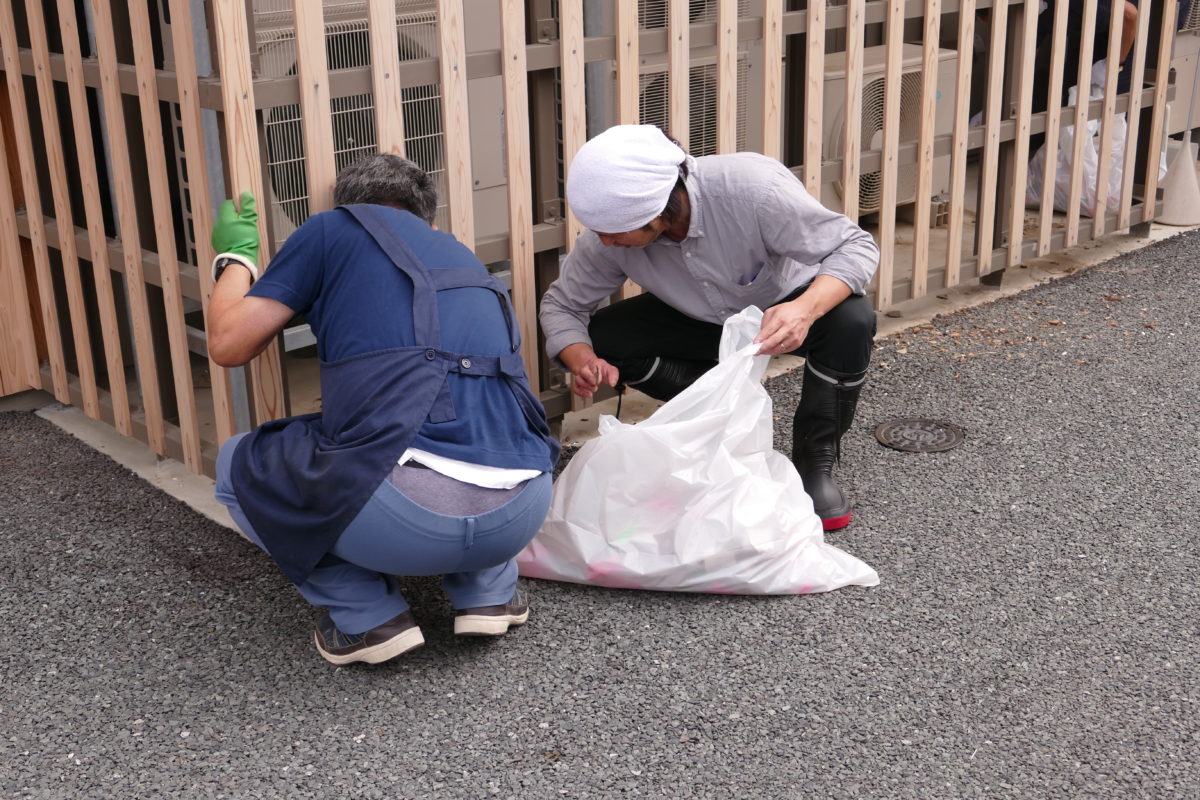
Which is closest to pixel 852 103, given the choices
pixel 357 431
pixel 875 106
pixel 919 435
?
pixel 875 106

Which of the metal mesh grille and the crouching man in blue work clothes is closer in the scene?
the crouching man in blue work clothes

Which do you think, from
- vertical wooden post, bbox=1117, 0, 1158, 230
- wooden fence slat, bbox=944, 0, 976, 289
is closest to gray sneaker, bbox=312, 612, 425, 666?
wooden fence slat, bbox=944, 0, 976, 289

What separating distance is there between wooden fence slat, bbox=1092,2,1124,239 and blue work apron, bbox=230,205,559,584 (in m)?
3.56

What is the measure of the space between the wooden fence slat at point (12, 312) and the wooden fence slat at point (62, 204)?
0.52 feet

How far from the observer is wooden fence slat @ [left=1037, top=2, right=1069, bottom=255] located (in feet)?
16.4

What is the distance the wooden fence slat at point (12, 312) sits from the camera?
158 inches

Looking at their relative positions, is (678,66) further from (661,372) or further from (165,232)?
(165,232)

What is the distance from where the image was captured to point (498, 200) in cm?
446

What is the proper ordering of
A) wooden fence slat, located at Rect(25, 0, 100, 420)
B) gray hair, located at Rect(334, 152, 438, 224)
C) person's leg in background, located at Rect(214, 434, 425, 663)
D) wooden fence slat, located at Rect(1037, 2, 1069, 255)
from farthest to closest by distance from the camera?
wooden fence slat, located at Rect(1037, 2, 1069, 255), wooden fence slat, located at Rect(25, 0, 100, 420), gray hair, located at Rect(334, 152, 438, 224), person's leg in background, located at Rect(214, 434, 425, 663)

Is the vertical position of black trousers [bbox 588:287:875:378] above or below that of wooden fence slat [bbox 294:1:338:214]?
below

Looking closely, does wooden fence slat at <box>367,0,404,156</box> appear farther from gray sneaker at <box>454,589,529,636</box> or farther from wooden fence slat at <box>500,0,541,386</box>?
gray sneaker at <box>454,589,529,636</box>

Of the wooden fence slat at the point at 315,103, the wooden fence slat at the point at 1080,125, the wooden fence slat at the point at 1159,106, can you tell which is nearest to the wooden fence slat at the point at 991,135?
the wooden fence slat at the point at 1080,125

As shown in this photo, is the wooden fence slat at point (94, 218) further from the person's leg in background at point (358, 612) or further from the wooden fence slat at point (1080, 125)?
the wooden fence slat at point (1080, 125)

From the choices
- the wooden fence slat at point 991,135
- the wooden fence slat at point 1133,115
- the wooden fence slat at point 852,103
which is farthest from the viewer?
the wooden fence slat at point 1133,115
